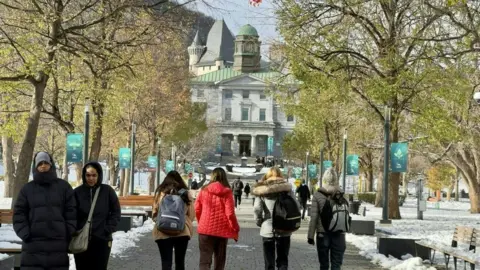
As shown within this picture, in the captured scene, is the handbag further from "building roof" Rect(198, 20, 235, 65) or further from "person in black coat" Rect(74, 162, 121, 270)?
"building roof" Rect(198, 20, 235, 65)

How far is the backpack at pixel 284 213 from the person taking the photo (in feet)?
36.8

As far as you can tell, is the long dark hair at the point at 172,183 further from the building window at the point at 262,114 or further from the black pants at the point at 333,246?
the building window at the point at 262,114

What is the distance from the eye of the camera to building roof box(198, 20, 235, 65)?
618 feet

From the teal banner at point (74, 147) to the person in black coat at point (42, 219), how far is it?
14.3m

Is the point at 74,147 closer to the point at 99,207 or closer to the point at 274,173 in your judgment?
the point at 274,173

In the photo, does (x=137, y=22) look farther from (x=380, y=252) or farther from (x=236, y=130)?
(x=236, y=130)

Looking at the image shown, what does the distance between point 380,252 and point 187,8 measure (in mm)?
6365

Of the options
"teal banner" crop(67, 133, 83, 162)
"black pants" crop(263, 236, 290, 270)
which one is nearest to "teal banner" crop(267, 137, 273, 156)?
"teal banner" crop(67, 133, 83, 162)

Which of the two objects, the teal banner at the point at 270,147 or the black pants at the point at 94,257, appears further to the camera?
the teal banner at the point at 270,147

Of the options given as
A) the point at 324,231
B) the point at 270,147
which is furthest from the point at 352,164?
the point at 270,147

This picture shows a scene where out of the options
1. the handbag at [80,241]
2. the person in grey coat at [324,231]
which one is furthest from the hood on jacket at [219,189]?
the handbag at [80,241]

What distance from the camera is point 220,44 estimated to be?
18838 centimetres

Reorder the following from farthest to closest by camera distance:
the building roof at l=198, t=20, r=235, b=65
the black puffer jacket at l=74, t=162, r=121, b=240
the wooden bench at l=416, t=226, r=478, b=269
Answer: the building roof at l=198, t=20, r=235, b=65
the wooden bench at l=416, t=226, r=478, b=269
the black puffer jacket at l=74, t=162, r=121, b=240

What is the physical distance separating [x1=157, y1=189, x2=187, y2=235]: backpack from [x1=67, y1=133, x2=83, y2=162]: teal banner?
12.0 m
